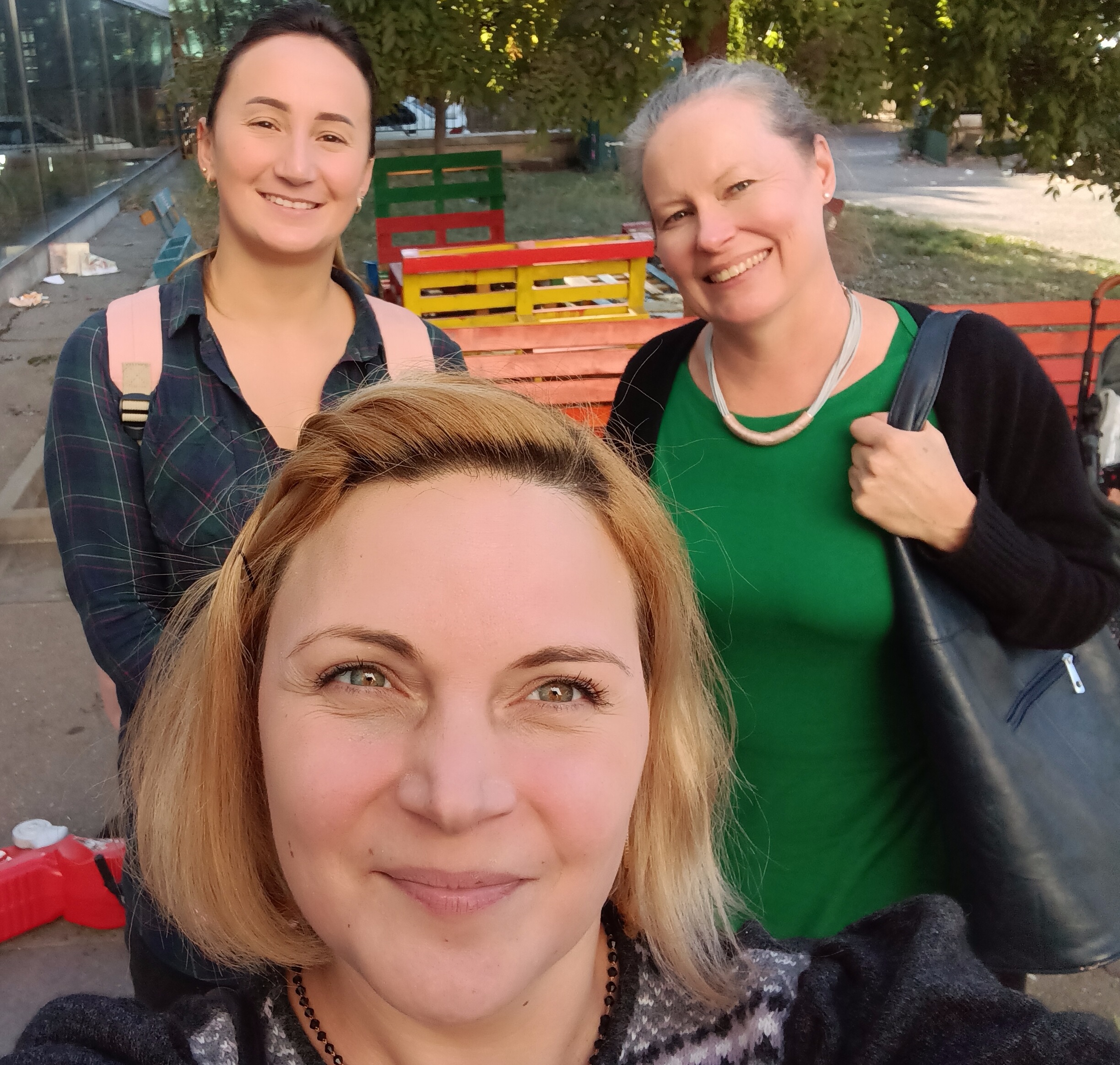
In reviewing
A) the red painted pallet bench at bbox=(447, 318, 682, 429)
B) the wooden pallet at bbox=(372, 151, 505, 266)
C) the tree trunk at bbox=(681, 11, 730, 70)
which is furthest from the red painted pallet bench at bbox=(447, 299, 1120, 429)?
the wooden pallet at bbox=(372, 151, 505, 266)

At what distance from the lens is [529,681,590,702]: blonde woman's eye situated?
1106 millimetres

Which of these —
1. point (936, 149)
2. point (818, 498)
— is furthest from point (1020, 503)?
point (936, 149)

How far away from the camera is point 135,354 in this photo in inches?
71.2

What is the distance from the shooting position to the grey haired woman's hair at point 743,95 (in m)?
1.94

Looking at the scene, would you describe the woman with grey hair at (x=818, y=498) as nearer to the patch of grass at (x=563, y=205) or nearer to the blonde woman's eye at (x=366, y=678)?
the blonde woman's eye at (x=366, y=678)

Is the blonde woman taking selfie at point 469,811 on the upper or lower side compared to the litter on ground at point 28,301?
upper

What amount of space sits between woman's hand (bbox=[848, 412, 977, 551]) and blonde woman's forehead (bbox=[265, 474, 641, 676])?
0.67 m

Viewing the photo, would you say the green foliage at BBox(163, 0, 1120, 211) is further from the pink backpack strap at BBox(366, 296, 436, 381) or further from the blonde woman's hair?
the blonde woman's hair

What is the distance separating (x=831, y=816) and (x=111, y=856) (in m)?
2.16

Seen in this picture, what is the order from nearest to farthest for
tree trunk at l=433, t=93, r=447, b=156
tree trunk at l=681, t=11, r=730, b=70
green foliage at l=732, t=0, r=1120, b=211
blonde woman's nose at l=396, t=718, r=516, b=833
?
blonde woman's nose at l=396, t=718, r=516, b=833 < green foliage at l=732, t=0, r=1120, b=211 < tree trunk at l=681, t=11, r=730, b=70 < tree trunk at l=433, t=93, r=447, b=156

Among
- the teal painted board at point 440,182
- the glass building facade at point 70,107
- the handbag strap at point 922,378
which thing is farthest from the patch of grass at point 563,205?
the handbag strap at point 922,378

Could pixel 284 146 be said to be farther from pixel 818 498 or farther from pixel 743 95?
pixel 818 498

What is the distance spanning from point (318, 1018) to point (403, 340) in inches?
47.4

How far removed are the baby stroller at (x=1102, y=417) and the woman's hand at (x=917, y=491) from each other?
6.13 ft
